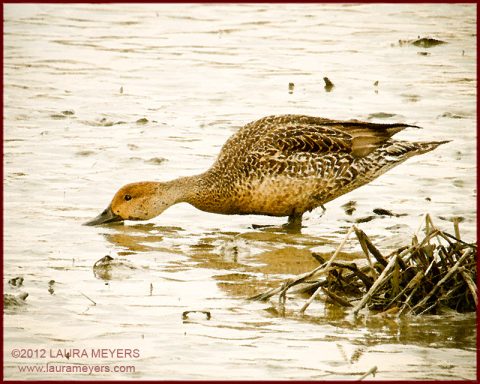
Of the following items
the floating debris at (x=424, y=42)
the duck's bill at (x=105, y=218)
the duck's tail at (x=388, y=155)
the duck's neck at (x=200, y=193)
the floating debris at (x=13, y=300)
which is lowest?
the floating debris at (x=13, y=300)

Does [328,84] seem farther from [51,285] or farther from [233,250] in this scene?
[51,285]

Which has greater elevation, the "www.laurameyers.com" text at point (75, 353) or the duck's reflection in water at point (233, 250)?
the duck's reflection in water at point (233, 250)

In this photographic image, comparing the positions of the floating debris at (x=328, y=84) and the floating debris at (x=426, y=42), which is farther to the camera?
the floating debris at (x=426, y=42)

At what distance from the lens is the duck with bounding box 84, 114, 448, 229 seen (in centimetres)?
910

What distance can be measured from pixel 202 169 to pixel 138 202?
1241 millimetres

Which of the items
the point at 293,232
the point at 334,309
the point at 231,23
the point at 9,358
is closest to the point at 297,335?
the point at 334,309

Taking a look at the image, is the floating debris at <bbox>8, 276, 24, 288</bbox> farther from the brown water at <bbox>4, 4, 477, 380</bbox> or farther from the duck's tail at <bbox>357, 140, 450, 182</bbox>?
the duck's tail at <bbox>357, 140, 450, 182</bbox>

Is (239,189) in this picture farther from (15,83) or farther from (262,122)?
(15,83)

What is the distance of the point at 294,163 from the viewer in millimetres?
9109

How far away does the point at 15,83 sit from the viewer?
495 inches

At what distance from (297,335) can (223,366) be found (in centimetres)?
59

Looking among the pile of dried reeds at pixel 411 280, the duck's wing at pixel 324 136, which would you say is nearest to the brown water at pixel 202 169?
the pile of dried reeds at pixel 411 280

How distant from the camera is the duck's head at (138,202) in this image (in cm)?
910

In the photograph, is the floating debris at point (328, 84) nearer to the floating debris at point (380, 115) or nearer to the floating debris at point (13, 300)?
the floating debris at point (380, 115)
